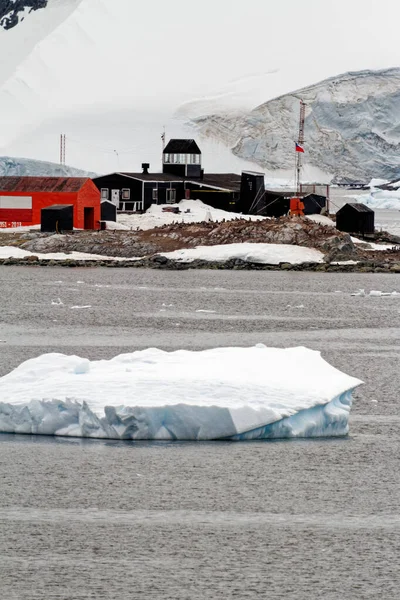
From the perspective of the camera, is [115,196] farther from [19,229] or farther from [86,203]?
[19,229]

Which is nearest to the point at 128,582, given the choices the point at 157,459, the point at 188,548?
the point at 188,548

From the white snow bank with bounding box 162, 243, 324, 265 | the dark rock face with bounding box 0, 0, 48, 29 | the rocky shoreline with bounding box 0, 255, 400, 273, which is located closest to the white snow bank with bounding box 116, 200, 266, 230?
the white snow bank with bounding box 162, 243, 324, 265

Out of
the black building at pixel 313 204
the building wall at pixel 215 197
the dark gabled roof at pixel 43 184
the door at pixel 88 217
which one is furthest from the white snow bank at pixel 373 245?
the dark gabled roof at pixel 43 184

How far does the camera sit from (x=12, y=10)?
131 meters

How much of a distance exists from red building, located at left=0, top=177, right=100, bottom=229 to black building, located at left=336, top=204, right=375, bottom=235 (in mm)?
9734

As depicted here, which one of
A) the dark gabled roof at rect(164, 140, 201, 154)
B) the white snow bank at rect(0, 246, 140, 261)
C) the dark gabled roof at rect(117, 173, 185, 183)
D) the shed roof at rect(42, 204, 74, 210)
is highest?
the dark gabled roof at rect(164, 140, 201, 154)

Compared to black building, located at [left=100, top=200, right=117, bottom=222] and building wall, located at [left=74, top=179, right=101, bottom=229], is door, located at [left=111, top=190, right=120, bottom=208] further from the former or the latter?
building wall, located at [left=74, top=179, right=101, bottom=229]

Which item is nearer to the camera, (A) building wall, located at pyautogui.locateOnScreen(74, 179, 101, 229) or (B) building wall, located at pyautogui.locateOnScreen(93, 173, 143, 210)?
(A) building wall, located at pyautogui.locateOnScreen(74, 179, 101, 229)

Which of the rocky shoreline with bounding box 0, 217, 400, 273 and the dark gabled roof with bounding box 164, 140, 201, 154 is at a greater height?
the dark gabled roof with bounding box 164, 140, 201, 154

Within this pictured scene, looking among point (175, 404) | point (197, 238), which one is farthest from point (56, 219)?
point (175, 404)

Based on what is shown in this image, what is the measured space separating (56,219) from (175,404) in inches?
1335

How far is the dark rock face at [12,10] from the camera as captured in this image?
5113 inches

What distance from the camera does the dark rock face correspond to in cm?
12988

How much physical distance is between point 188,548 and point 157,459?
81.5 inches
